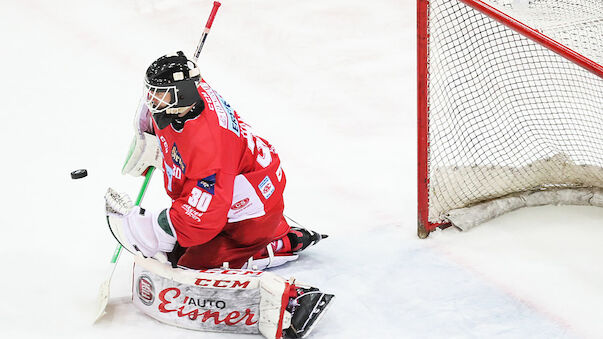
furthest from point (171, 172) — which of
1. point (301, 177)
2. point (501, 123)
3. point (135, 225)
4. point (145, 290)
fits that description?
point (501, 123)

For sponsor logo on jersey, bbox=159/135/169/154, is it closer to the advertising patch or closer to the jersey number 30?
the jersey number 30

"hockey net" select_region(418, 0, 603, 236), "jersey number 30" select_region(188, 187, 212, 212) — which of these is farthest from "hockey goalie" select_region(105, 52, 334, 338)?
"hockey net" select_region(418, 0, 603, 236)

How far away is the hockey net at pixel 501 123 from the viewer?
10.2 feet

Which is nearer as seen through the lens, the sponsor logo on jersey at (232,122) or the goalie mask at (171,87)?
the goalie mask at (171,87)

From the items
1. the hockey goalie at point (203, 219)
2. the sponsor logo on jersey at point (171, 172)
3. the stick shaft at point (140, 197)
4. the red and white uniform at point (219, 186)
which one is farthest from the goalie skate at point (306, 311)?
the stick shaft at point (140, 197)

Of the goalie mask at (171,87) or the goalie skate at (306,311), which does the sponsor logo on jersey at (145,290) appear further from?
the goalie mask at (171,87)

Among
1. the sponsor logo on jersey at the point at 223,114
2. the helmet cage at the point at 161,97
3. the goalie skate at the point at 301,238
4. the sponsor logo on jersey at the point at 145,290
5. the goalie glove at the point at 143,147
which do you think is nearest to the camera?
the helmet cage at the point at 161,97

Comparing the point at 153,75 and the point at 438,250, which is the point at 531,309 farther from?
the point at 153,75

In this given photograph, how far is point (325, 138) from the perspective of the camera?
4.19 m

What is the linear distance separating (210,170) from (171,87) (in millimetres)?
306

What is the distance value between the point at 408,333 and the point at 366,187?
3.98 feet

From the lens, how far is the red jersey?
247cm

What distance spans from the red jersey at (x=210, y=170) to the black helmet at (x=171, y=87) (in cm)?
7

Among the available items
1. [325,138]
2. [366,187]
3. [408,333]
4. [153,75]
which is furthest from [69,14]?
[408,333]
